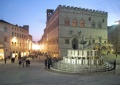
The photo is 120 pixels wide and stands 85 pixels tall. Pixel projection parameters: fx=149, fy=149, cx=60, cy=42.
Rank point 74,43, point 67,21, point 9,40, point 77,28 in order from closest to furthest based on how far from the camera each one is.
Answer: point 67,21, point 74,43, point 77,28, point 9,40

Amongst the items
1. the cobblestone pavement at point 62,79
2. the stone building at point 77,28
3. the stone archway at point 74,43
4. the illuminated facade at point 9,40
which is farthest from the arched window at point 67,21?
the cobblestone pavement at point 62,79

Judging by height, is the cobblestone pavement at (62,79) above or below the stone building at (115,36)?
below

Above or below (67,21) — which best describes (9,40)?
below

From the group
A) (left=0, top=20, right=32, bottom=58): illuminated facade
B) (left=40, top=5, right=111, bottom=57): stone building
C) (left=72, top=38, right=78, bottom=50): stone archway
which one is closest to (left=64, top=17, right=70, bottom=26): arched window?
(left=40, top=5, right=111, bottom=57): stone building

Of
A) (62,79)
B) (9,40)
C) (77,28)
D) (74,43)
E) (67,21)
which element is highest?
(67,21)

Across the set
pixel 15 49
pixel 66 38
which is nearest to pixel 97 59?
pixel 66 38

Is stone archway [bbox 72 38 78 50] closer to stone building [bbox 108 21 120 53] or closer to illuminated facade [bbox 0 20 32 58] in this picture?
illuminated facade [bbox 0 20 32 58]

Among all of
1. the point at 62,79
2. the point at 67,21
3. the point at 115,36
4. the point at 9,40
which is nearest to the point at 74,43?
the point at 67,21

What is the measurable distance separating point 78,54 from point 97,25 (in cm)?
2700

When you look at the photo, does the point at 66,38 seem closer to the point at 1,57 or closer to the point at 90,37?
the point at 90,37

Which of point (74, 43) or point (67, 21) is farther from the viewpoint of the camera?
point (74, 43)

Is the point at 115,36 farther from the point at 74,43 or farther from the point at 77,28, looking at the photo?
the point at 74,43

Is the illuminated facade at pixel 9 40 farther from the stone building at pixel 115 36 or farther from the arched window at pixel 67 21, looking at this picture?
the stone building at pixel 115 36

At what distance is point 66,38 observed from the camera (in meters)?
43.1
